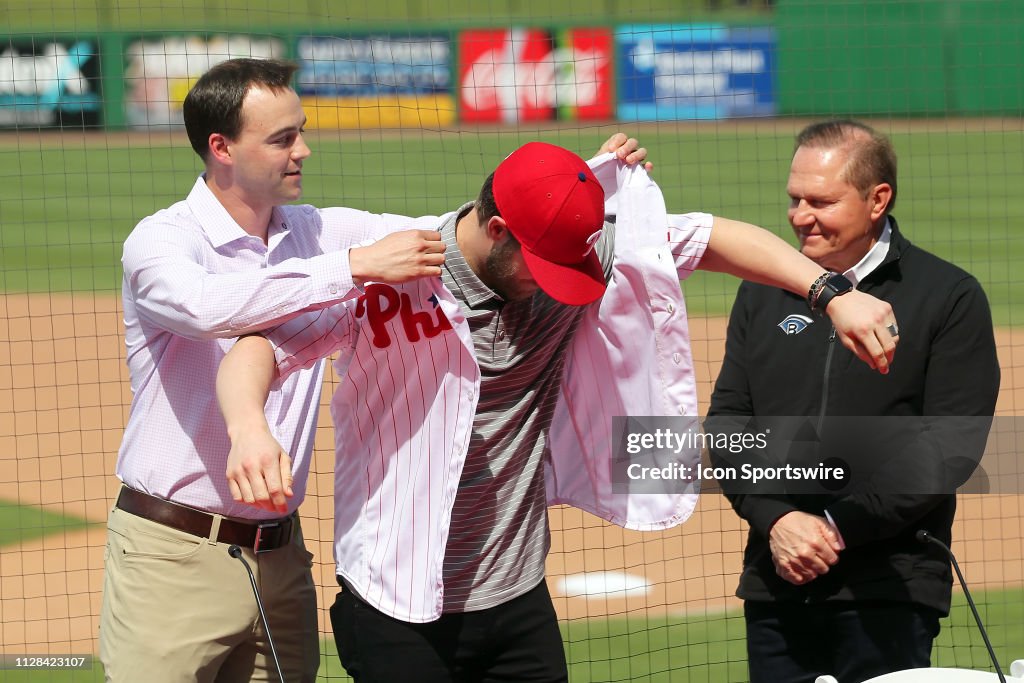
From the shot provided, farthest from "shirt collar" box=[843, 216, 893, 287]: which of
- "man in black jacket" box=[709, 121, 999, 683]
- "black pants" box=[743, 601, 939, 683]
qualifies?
"black pants" box=[743, 601, 939, 683]

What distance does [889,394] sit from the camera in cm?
319

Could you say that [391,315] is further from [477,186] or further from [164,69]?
[164,69]

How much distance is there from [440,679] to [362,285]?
88 centimetres

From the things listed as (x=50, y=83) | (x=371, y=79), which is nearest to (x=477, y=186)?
(x=371, y=79)

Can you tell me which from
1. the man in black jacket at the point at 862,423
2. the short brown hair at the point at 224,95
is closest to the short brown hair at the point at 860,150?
the man in black jacket at the point at 862,423

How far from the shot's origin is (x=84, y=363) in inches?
375

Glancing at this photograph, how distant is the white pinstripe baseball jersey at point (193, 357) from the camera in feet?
9.03

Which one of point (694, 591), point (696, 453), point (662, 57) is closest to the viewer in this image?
point (696, 453)

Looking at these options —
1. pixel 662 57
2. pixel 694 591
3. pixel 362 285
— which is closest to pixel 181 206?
pixel 362 285

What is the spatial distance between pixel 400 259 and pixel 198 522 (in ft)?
3.37

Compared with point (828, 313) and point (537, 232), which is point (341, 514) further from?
point (828, 313)

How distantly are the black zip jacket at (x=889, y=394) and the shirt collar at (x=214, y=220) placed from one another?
1423mm

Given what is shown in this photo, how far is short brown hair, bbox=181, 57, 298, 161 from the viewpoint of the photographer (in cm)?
315

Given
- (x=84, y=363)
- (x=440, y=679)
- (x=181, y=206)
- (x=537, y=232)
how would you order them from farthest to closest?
(x=84, y=363) < (x=181, y=206) < (x=440, y=679) < (x=537, y=232)
